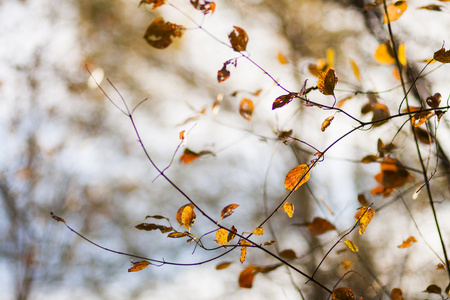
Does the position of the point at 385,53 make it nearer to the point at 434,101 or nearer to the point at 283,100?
the point at 434,101

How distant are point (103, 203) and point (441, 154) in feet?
8.14

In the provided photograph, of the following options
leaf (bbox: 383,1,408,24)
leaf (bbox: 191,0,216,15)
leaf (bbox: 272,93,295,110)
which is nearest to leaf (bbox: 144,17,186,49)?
leaf (bbox: 191,0,216,15)

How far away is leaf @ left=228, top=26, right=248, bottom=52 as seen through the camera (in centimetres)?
49

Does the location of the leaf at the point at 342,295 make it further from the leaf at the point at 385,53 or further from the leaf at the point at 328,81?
the leaf at the point at 385,53

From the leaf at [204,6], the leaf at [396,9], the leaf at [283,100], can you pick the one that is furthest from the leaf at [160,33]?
the leaf at [396,9]

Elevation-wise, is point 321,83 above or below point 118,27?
below

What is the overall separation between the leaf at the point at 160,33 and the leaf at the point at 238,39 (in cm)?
8

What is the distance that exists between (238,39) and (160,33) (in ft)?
0.35

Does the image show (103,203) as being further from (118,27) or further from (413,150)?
(413,150)

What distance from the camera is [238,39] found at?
489mm

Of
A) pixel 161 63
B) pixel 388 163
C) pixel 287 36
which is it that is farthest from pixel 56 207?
pixel 388 163

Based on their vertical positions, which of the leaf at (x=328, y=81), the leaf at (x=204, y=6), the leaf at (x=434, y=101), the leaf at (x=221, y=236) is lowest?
the leaf at (x=221, y=236)

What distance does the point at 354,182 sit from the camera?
1762 mm

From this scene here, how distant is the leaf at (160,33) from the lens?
463 millimetres
